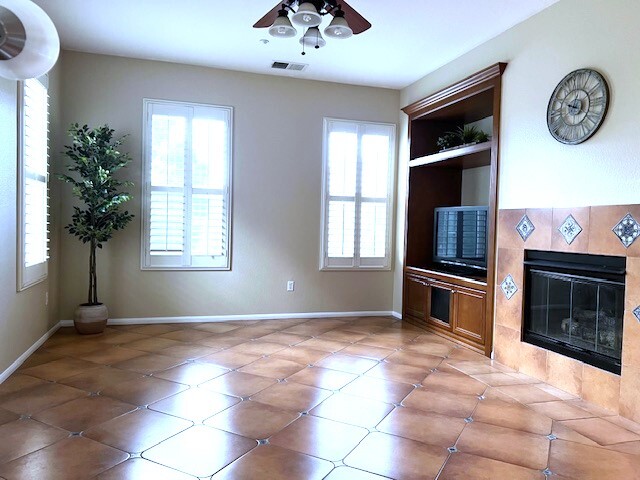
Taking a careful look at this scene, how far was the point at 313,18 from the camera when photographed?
283 centimetres

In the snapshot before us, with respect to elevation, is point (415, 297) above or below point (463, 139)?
below

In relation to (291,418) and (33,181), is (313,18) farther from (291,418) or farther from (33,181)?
(33,181)

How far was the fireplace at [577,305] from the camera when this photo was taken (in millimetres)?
3229

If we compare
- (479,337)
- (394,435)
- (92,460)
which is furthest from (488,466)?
(479,337)

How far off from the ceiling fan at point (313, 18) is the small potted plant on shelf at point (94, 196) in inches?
95.1

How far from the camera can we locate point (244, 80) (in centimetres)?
574

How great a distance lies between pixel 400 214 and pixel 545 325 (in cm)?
267

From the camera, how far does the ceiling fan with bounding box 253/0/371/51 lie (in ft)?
9.24

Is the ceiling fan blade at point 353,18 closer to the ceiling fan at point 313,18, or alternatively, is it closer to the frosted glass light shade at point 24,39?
the ceiling fan at point 313,18

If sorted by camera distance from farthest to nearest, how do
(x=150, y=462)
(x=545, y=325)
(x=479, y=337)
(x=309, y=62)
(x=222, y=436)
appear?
1. (x=309, y=62)
2. (x=479, y=337)
3. (x=545, y=325)
4. (x=222, y=436)
5. (x=150, y=462)

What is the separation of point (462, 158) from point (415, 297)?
5.69ft

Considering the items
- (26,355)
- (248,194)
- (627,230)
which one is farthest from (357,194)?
(26,355)

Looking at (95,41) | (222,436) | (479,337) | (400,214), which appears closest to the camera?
(222,436)

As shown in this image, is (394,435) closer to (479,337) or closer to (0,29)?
(479,337)
